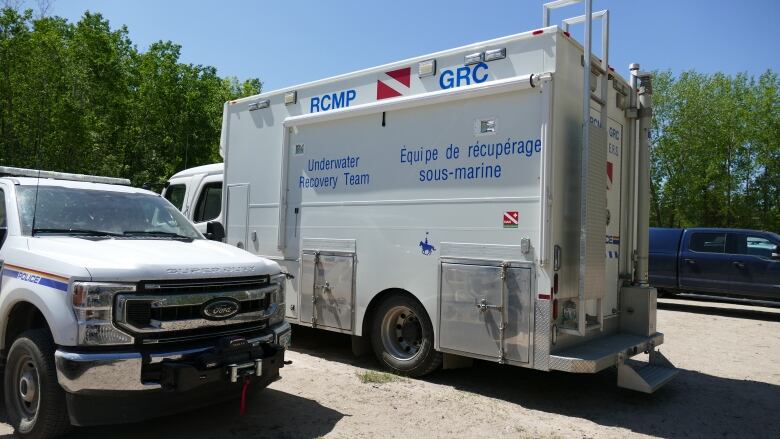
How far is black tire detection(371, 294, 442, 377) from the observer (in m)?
6.07

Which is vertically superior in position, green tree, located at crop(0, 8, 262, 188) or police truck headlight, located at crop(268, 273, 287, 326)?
green tree, located at crop(0, 8, 262, 188)

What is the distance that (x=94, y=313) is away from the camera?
3.79 metres

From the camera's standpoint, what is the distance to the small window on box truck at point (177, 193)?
937cm

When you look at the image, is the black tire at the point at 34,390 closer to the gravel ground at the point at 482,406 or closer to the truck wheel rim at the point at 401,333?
the gravel ground at the point at 482,406

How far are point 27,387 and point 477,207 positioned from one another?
4022 millimetres

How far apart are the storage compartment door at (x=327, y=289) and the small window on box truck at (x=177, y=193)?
3254 mm

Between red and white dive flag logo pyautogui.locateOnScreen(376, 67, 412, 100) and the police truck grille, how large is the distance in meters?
2.81

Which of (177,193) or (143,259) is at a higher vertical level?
(177,193)

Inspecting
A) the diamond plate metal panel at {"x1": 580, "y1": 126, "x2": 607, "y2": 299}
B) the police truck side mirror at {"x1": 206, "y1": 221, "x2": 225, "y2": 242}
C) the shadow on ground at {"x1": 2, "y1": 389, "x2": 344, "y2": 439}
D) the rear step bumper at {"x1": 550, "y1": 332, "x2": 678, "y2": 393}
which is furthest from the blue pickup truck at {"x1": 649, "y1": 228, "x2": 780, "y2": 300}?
the police truck side mirror at {"x1": 206, "y1": 221, "x2": 225, "y2": 242}

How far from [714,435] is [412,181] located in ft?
11.9

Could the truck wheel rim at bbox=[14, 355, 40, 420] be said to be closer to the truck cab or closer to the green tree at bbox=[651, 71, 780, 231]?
the truck cab

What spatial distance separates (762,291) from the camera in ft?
40.9

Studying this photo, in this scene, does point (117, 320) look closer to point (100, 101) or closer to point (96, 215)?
point (96, 215)

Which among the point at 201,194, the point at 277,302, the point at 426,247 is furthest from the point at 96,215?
the point at 201,194
